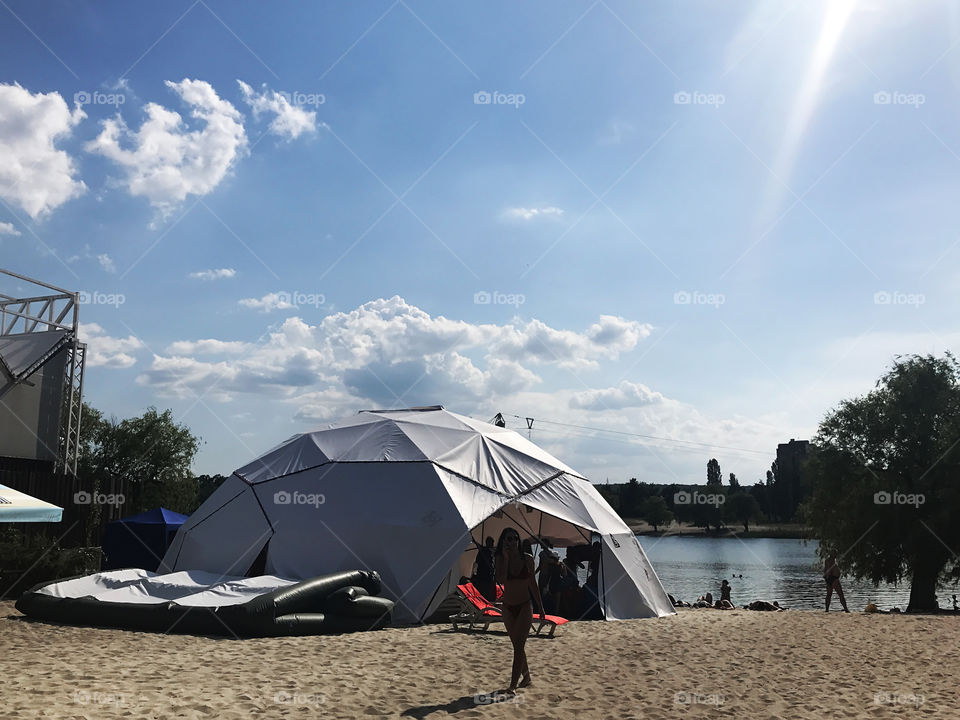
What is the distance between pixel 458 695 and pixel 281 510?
24.9ft

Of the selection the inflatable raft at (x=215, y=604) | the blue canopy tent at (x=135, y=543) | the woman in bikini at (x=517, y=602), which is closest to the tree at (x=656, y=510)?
the blue canopy tent at (x=135, y=543)

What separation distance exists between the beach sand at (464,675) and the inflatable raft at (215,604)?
13.4 inches

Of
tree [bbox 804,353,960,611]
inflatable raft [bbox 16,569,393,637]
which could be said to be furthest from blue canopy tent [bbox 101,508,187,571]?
tree [bbox 804,353,960,611]

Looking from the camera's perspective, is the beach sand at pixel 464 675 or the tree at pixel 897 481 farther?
the tree at pixel 897 481

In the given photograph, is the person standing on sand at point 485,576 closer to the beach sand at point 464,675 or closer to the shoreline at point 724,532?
the beach sand at point 464,675

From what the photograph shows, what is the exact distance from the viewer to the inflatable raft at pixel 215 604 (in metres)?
10.6

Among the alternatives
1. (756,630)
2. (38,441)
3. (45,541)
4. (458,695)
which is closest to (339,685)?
(458,695)

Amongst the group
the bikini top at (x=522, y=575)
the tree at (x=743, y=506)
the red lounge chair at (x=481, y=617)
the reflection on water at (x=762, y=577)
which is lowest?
the reflection on water at (x=762, y=577)

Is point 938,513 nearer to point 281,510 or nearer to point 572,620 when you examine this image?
point 572,620

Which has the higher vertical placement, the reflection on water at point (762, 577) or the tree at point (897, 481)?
the tree at point (897, 481)

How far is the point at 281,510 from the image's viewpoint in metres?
14.5

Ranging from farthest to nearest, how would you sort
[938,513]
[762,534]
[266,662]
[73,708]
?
[762,534] < [938,513] < [266,662] < [73,708]

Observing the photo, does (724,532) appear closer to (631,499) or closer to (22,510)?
(631,499)

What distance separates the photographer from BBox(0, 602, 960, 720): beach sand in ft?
23.1
